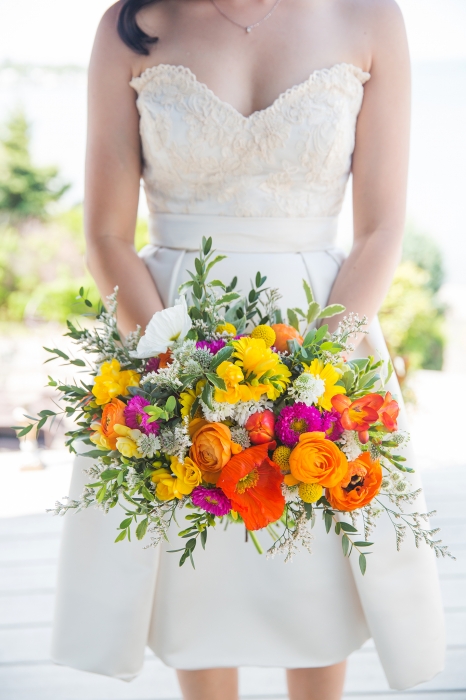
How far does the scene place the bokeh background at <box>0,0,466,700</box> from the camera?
3.49 metres

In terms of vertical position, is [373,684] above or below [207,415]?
below

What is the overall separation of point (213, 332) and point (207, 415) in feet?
0.43

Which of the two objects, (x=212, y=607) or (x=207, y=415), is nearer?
(x=207, y=415)

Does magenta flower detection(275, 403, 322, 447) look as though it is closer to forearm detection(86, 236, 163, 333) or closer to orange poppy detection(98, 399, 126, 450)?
orange poppy detection(98, 399, 126, 450)

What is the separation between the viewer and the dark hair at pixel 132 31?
1.36 meters

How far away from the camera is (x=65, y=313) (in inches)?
284

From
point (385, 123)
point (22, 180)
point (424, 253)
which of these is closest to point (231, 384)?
point (385, 123)

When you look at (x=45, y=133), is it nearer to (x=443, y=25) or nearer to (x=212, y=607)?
(x=443, y=25)

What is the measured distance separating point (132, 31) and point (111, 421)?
83cm

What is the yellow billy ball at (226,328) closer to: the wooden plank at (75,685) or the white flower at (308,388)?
the white flower at (308,388)

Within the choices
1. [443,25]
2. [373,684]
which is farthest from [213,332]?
[443,25]

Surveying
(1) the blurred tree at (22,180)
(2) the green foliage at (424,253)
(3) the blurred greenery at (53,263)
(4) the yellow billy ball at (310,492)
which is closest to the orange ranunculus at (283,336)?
(4) the yellow billy ball at (310,492)

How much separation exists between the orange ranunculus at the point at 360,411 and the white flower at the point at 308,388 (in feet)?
0.11

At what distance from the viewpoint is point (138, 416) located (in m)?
0.94
